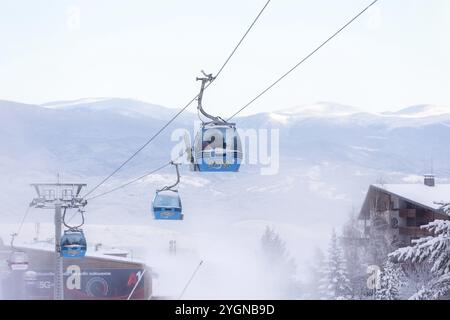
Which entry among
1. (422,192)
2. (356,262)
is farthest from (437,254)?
(356,262)

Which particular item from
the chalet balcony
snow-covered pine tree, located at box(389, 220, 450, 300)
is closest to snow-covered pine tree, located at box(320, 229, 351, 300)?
the chalet balcony

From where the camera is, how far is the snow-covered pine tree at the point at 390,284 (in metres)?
28.4

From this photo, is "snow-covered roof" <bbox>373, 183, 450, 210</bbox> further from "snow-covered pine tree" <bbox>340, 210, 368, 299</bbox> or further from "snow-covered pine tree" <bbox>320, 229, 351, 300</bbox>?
"snow-covered pine tree" <bbox>320, 229, 351, 300</bbox>

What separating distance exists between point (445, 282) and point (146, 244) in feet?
302

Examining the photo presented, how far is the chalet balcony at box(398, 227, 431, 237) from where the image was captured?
38888 mm

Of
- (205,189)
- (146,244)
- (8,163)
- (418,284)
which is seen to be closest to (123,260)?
(418,284)

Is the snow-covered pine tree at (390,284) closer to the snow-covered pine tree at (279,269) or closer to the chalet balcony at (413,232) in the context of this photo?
the chalet balcony at (413,232)

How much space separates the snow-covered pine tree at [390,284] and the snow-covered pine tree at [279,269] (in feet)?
121

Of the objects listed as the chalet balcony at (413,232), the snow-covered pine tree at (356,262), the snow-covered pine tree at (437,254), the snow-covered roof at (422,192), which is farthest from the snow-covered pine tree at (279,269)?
the snow-covered pine tree at (437,254)

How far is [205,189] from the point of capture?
16800 cm

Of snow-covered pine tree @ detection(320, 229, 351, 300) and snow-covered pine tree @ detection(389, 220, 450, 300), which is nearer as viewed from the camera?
snow-covered pine tree @ detection(389, 220, 450, 300)

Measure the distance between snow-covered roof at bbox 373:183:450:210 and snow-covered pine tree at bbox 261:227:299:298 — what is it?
95.7ft
